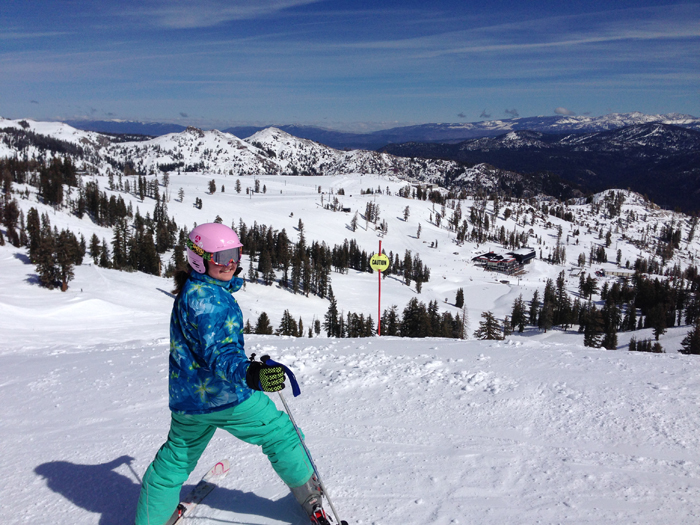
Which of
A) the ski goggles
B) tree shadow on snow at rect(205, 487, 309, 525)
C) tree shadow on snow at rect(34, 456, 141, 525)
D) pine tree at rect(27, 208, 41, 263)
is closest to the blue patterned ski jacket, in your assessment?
the ski goggles

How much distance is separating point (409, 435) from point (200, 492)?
102 inches

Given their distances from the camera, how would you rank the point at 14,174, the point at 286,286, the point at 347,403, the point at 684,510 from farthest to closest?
1. the point at 14,174
2. the point at 286,286
3. the point at 347,403
4. the point at 684,510

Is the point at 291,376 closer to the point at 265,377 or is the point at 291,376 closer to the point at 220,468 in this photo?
the point at 265,377

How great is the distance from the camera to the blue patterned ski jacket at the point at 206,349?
3.29m

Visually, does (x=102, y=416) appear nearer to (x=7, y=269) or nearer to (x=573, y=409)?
(x=573, y=409)

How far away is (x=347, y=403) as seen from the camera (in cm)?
666

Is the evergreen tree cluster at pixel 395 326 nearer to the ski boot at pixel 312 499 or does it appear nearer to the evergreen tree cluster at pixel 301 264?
the evergreen tree cluster at pixel 301 264

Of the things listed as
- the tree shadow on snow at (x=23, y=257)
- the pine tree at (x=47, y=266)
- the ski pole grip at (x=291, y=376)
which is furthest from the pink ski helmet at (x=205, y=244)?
the tree shadow on snow at (x=23, y=257)

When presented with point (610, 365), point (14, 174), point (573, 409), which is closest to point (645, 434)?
point (573, 409)

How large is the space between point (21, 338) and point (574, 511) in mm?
26471

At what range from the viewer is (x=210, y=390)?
3.55m

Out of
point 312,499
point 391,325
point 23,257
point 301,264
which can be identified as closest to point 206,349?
point 312,499

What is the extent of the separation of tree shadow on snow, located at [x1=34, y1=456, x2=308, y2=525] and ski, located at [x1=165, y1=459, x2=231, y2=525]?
0.25ft

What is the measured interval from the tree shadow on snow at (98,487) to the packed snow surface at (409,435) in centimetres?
2
